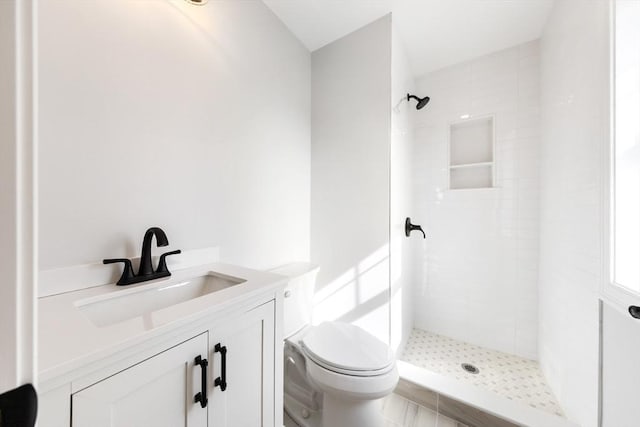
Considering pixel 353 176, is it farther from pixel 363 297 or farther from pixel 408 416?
pixel 408 416

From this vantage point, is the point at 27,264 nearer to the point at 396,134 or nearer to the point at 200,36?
the point at 200,36

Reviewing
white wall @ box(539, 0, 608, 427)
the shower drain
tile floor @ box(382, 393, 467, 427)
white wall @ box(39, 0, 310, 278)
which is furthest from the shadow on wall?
white wall @ box(539, 0, 608, 427)

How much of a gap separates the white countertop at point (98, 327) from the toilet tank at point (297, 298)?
17.5 inches

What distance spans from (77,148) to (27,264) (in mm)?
808

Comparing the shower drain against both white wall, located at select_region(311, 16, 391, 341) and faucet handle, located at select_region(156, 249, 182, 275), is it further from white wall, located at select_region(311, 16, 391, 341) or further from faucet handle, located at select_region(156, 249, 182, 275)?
faucet handle, located at select_region(156, 249, 182, 275)

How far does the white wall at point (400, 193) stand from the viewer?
1.64 metres

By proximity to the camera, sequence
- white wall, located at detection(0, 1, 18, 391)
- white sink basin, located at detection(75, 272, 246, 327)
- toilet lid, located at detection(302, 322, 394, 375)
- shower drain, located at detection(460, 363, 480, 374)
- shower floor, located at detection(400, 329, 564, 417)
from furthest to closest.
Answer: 1. shower drain, located at detection(460, 363, 480, 374)
2. shower floor, located at detection(400, 329, 564, 417)
3. toilet lid, located at detection(302, 322, 394, 375)
4. white sink basin, located at detection(75, 272, 246, 327)
5. white wall, located at detection(0, 1, 18, 391)

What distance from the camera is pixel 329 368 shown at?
1072 millimetres

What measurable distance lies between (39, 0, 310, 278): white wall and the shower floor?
4.53ft

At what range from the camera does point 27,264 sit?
25cm

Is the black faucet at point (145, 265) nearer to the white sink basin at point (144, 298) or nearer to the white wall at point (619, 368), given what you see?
the white sink basin at point (144, 298)

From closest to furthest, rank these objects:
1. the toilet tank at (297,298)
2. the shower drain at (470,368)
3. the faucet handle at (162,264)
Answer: the faucet handle at (162,264) → the toilet tank at (297,298) → the shower drain at (470,368)

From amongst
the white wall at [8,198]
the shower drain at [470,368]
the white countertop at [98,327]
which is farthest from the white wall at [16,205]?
the shower drain at [470,368]

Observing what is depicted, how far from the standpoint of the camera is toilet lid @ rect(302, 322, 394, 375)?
1063mm
